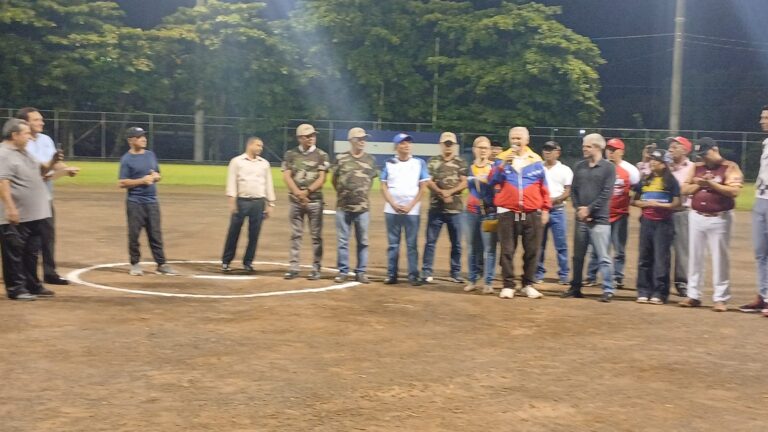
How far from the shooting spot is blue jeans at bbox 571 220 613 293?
398 inches

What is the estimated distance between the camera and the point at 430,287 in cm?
1101

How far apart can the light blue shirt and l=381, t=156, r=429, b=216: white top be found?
164 inches

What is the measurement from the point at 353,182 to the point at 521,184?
2269 mm

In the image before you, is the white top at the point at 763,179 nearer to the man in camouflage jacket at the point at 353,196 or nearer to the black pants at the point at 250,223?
the man in camouflage jacket at the point at 353,196

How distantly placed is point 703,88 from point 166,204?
3906 centimetres

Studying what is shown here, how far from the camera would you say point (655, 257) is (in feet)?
33.1

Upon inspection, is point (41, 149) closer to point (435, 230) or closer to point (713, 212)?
point (435, 230)

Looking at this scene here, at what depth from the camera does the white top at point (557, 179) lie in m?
11.7

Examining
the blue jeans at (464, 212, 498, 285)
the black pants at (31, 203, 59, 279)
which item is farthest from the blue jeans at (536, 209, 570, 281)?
the black pants at (31, 203, 59, 279)

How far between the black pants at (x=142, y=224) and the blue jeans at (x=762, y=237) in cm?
742

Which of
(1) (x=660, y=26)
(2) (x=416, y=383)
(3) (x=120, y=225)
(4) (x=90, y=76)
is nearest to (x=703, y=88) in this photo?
(1) (x=660, y=26)

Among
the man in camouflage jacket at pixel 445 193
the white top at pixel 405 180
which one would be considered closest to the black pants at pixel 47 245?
the white top at pixel 405 180

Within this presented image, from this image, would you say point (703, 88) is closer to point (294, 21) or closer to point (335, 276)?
point (294, 21)

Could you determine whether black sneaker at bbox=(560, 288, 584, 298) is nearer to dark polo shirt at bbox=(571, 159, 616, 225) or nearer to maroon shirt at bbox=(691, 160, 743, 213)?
dark polo shirt at bbox=(571, 159, 616, 225)
